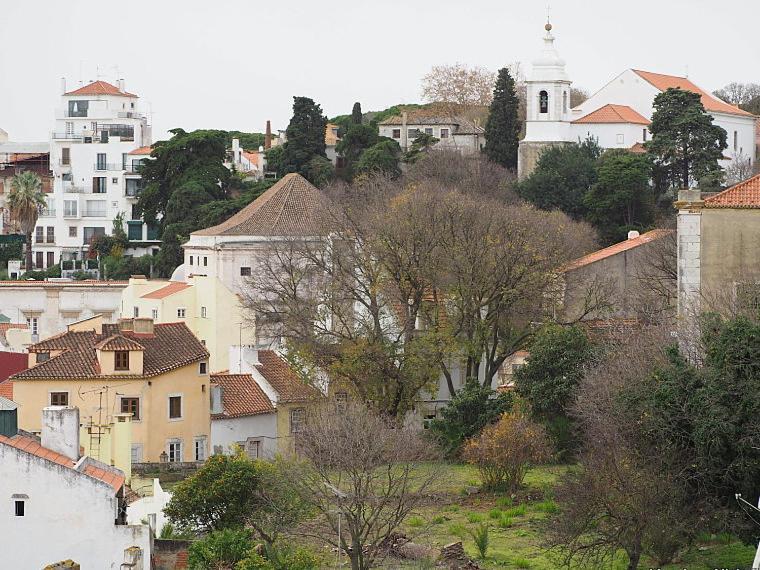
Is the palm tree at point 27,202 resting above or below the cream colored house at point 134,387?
above

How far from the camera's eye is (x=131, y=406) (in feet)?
144

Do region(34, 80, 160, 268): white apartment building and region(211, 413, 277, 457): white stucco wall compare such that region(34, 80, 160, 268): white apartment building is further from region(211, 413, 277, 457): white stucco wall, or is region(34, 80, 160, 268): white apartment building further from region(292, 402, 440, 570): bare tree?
region(292, 402, 440, 570): bare tree

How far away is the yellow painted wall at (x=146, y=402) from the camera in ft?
142

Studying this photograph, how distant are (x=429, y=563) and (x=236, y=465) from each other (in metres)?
3.80

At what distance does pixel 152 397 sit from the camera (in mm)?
44219

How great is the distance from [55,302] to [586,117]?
26.2 metres

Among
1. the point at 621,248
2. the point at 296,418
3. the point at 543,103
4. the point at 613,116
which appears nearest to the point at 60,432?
the point at 296,418

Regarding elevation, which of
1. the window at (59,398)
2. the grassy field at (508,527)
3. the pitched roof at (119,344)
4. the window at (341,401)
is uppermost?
the pitched roof at (119,344)

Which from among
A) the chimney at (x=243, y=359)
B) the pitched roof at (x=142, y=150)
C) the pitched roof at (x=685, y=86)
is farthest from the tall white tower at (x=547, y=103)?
the chimney at (x=243, y=359)

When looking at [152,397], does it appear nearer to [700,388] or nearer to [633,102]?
[700,388]

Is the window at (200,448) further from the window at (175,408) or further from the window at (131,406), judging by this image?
the window at (131,406)

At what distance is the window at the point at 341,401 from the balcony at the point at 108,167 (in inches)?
2319

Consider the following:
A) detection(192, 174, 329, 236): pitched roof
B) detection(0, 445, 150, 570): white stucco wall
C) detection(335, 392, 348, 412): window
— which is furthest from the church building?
detection(0, 445, 150, 570): white stucco wall

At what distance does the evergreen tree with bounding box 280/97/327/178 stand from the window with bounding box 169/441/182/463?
4589 cm
